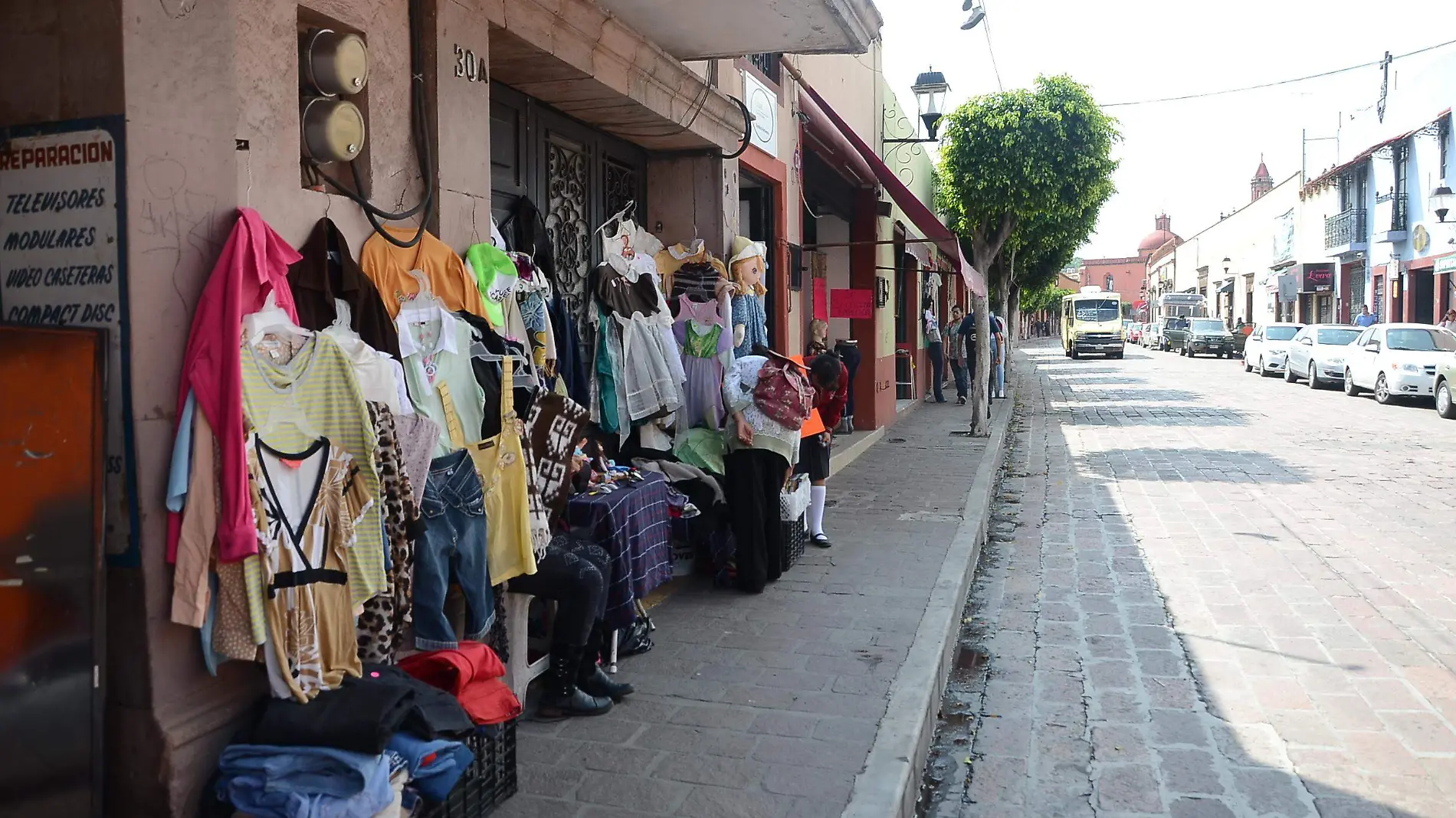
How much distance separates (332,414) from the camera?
3.38 m

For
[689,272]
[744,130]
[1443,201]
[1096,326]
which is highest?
[1443,201]

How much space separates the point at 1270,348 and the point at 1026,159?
16.6m

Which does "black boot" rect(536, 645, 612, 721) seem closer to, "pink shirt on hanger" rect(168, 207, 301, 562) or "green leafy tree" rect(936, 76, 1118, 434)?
"pink shirt on hanger" rect(168, 207, 301, 562)

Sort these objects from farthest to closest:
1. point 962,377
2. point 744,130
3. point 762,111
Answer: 1. point 962,377
2. point 762,111
3. point 744,130

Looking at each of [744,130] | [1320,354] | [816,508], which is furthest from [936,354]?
[816,508]

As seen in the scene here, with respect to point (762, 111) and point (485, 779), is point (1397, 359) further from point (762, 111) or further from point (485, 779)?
point (485, 779)

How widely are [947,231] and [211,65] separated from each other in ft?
32.3

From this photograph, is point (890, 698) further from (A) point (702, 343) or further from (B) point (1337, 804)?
(A) point (702, 343)

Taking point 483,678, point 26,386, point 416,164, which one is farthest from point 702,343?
point 26,386

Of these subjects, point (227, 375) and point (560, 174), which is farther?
point (560, 174)

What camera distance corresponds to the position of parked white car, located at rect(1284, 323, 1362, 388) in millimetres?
23703

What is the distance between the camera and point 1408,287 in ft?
108

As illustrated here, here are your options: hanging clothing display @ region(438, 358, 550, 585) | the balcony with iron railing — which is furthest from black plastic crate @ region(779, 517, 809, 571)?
the balcony with iron railing

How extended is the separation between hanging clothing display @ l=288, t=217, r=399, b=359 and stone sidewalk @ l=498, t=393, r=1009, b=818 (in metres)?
1.72
